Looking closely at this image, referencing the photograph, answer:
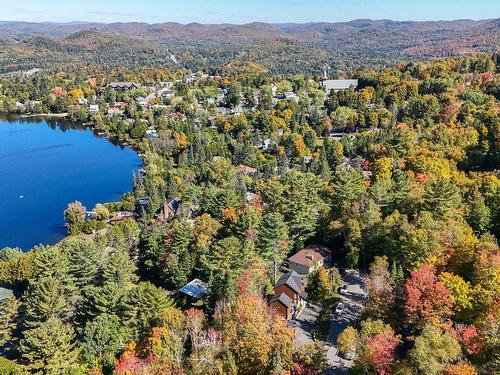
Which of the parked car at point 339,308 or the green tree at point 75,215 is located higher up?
the parked car at point 339,308

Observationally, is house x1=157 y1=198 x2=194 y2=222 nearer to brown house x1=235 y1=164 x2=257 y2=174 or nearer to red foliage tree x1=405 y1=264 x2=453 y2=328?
brown house x1=235 y1=164 x2=257 y2=174

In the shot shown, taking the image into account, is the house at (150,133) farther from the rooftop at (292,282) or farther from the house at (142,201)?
the rooftop at (292,282)

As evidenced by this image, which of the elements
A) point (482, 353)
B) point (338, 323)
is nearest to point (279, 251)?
point (338, 323)

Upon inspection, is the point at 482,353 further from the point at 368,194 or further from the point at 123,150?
the point at 123,150

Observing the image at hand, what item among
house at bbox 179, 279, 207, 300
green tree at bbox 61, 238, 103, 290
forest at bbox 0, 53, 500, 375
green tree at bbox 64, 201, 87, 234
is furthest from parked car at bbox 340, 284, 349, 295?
green tree at bbox 64, 201, 87, 234

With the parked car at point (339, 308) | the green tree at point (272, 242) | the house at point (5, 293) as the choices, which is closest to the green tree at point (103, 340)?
the house at point (5, 293)

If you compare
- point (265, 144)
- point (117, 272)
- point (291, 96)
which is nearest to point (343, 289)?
point (117, 272)

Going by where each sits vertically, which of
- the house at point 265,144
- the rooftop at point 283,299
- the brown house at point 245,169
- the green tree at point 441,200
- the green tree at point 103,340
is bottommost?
the brown house at point 245,169

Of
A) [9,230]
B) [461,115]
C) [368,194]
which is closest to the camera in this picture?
[368,194]
